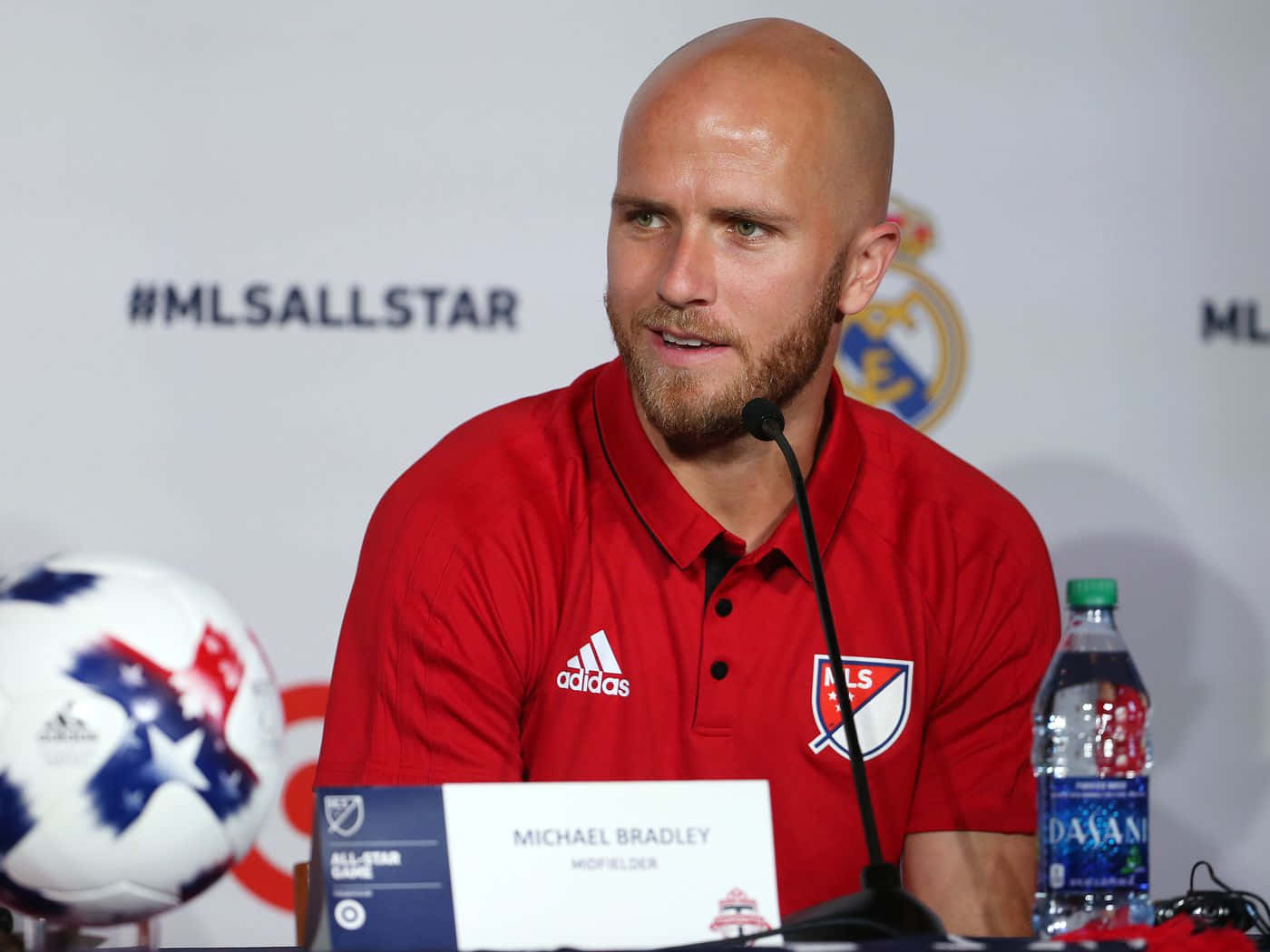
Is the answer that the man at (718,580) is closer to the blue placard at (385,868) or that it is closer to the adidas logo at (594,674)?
the adidas logo at (594,674)

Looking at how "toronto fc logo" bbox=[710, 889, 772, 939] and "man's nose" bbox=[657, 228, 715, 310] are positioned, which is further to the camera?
"man's nose" bbox=[657, 228, 715, 310]

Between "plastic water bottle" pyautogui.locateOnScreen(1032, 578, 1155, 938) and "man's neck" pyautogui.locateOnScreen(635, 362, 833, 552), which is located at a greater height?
"man's neck" pyautogui.locateOnScreen(635, 362, 833, 552)

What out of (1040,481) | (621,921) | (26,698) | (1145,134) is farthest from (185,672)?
(1145,134)

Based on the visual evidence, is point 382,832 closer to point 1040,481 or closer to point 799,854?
point 799,854

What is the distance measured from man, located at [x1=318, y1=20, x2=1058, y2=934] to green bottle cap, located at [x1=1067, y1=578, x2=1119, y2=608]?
43 centimetres

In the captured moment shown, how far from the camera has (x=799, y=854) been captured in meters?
1.61

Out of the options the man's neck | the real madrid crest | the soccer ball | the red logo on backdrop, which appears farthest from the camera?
the real madrid crest

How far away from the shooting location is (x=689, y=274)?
5.25 ft

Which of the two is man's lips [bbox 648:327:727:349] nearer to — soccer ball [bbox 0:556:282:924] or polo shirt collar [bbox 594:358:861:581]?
polo shirt collar [bbox 594:358:861:581]

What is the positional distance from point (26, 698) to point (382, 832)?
8.7 inches

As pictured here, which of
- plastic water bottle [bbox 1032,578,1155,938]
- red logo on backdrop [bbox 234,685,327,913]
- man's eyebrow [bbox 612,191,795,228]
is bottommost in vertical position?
red logo on backdrop [bbox 234,685,327,913]

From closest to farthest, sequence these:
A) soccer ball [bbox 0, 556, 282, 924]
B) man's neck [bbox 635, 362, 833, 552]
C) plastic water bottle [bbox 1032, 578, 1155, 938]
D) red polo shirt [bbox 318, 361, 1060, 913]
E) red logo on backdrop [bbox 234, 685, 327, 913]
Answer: soccer ball [bbox 0, 556, 282, 924] < plastic water bottle [bbox 1032, 578, 1155, 938] < red polo shirt [bbox 318, 361, 1060, 913] < man's neck [bbox 635, 362, 833, 552] < red logo on backdrop [bbox 234, 685, 327, 913]

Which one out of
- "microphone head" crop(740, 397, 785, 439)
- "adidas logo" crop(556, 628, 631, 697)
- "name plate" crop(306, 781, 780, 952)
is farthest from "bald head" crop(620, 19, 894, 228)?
"name plate" crop(306, 781, 780, 952)

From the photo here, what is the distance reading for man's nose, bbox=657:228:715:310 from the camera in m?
1.59
